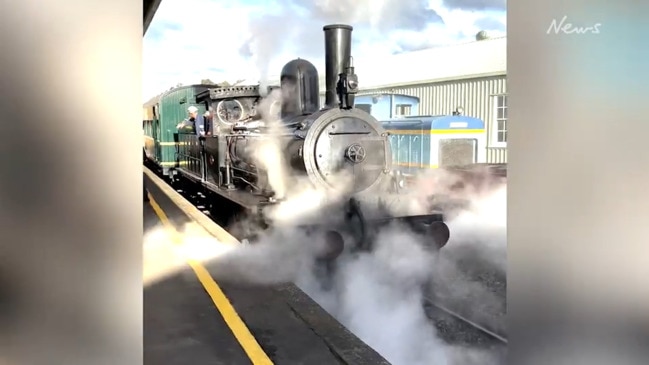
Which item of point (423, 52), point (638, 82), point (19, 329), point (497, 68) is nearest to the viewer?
point (19, 329)

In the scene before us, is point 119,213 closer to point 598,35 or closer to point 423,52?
point 598,35

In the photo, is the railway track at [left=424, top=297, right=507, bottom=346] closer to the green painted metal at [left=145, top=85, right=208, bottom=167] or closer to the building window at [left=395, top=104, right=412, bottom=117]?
the building window at [left=395, top=104, right=412, bottom=117]

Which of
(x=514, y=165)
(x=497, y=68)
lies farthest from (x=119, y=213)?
(x=497, y=68)

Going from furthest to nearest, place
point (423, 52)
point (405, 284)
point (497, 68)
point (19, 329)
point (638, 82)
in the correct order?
point (423, 52), point (497, 68), point (405, 284), point (638, 82), point (19, 329)

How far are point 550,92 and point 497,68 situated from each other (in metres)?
9.52

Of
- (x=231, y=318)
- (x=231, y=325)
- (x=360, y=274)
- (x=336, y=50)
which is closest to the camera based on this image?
(x=231, y=325)

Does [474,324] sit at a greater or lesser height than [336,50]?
lesser

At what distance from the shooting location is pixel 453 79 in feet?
35.1

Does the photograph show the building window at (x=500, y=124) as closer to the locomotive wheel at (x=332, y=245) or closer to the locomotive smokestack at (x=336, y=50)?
the locomotive smokestack at (x=336, y=50)

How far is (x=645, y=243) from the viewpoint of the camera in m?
1.21

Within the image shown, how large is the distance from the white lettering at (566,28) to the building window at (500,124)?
324 inches

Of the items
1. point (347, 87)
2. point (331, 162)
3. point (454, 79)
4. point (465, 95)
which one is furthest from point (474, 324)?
point (454, 79)

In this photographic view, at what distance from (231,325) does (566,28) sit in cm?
309

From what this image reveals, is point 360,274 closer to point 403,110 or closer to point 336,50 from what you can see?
A: point 336,50
